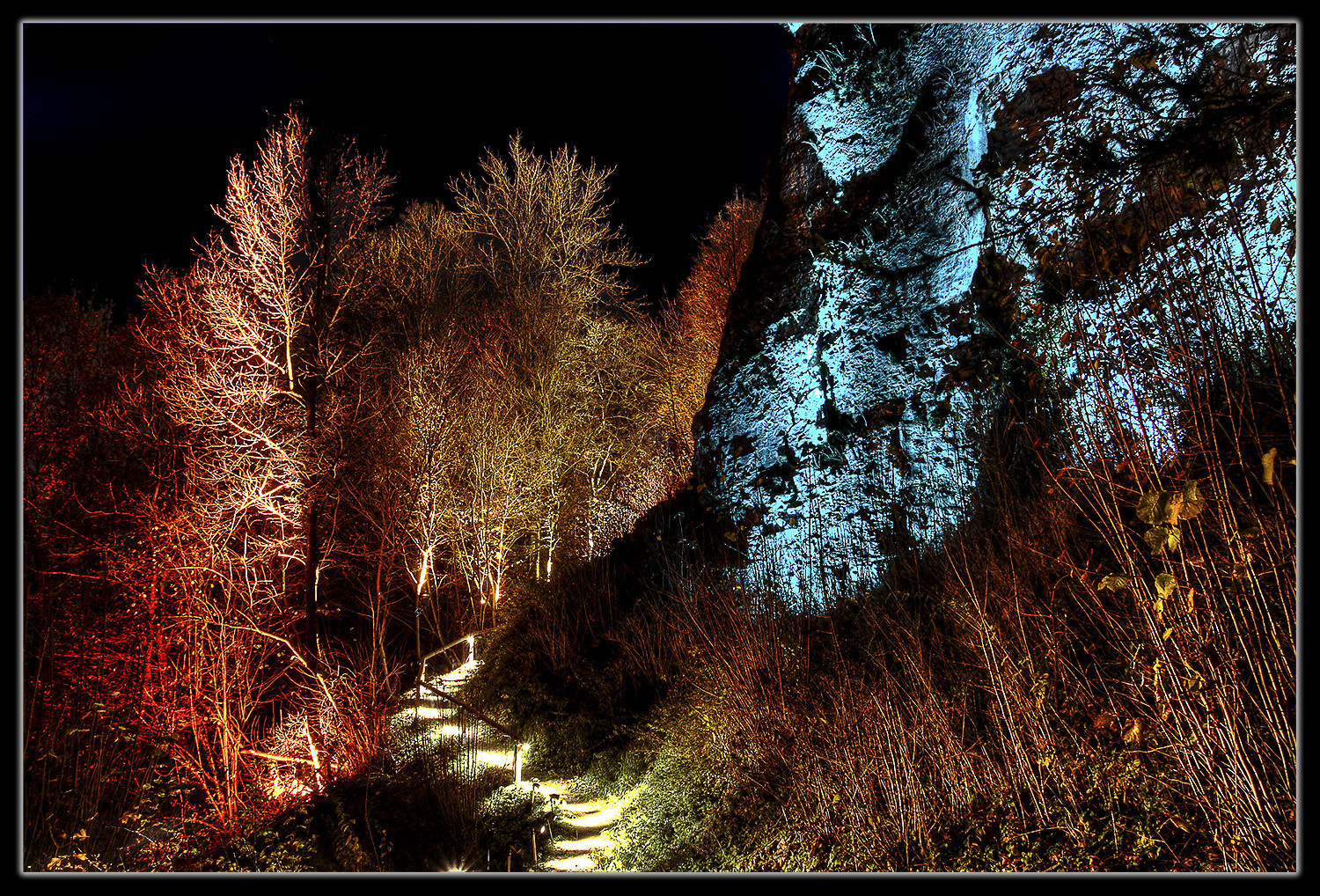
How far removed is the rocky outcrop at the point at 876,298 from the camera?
23.0ft

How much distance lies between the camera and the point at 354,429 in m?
12.3

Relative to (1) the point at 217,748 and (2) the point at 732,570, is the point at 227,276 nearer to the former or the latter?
(1) the point at 217,748

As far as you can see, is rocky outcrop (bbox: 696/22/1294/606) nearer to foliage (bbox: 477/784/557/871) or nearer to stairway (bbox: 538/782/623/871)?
stairway (bbox: 538/782/623/871)

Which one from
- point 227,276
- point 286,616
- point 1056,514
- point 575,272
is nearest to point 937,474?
point 1056,514

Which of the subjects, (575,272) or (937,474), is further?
(575,272)

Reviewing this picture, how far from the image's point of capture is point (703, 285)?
18.5 m

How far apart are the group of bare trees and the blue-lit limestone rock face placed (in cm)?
482

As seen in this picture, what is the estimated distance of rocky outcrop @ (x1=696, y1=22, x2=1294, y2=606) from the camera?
276 inches

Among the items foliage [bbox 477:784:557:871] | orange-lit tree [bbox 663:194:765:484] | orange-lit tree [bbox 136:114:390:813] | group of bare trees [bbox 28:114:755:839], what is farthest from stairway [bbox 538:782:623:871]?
orange-lit tree [bbox 663:194:765:484]

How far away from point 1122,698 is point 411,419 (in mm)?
13314

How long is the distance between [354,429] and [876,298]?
912 centimetres

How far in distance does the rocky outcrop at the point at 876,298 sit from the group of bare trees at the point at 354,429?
4831 millimetres

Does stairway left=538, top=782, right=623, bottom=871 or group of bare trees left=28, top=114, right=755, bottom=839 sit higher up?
group of bare trees left=28, top=114, right=755, bottom=839
